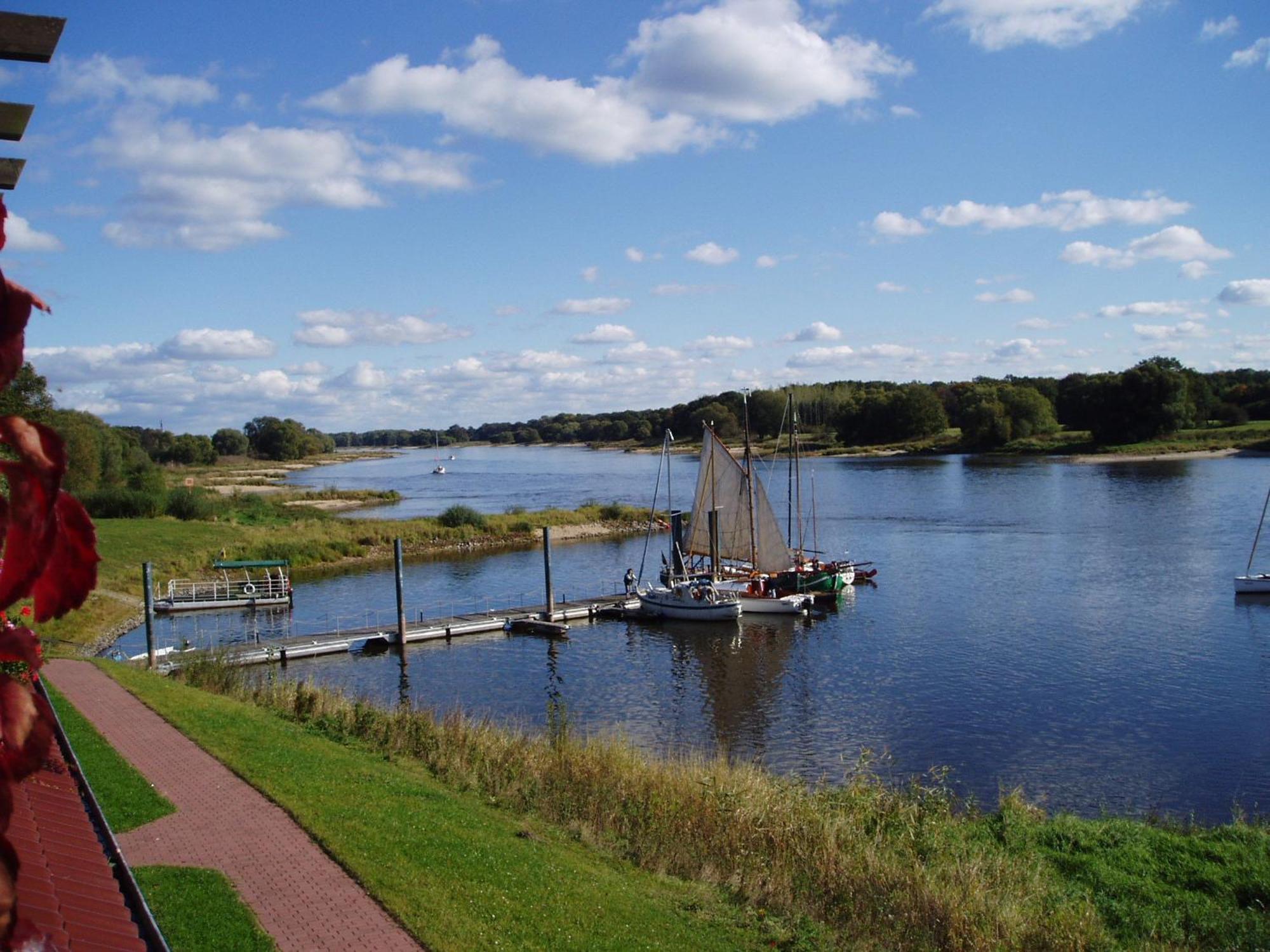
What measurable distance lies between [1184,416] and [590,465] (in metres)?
89.7

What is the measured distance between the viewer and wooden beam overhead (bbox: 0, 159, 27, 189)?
3.21 m

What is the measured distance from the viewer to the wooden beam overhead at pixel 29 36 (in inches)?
98.8

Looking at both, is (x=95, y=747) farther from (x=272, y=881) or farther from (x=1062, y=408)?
(x=1062, y=408)

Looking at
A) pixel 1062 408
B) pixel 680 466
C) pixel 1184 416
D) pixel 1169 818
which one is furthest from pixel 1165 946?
pixel 1062 408

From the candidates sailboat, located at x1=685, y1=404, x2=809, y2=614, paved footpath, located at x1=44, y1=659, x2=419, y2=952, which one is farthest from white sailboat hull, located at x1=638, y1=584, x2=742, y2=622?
paved footpath, located at x1=44, y1=659, x2=419, y2=952

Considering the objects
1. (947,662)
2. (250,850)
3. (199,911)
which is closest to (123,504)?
(947,662)

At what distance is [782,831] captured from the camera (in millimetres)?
15766

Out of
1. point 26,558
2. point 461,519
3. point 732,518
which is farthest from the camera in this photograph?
point 461,519

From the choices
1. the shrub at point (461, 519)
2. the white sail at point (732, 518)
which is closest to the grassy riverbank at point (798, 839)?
the white sail at point (732, 518)

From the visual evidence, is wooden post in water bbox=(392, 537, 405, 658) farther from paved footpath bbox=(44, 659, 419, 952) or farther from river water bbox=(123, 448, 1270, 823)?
paved footpath bbox=(44, 659, 419, 952)

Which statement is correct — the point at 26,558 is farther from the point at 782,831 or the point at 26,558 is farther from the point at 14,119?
the point at 782,831

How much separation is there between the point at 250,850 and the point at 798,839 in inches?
320

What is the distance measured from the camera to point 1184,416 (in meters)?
120

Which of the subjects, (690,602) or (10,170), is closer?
(10,170)
